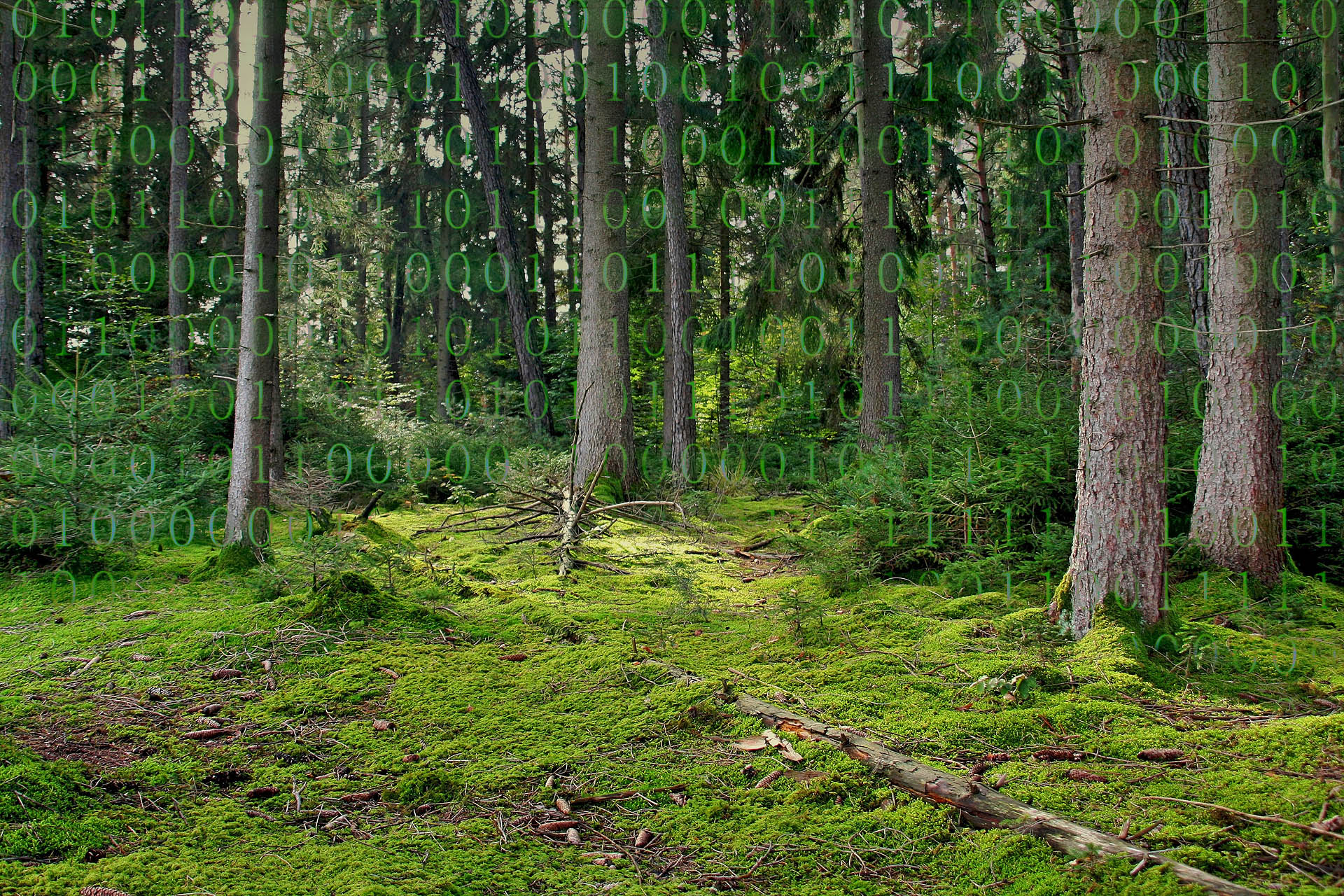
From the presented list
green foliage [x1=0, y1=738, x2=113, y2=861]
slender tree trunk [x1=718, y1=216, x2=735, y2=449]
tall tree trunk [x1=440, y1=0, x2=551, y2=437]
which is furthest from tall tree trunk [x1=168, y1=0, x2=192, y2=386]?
green foliage [x1=0, y1=738, x2=113, y2=861]

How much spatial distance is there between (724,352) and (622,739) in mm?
14759

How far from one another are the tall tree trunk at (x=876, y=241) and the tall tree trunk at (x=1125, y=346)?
6008 millimetres

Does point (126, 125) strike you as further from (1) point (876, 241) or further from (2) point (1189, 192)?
(2) point (1189, 192)

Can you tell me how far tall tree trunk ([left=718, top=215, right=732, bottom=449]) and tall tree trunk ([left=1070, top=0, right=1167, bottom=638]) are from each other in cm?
1243

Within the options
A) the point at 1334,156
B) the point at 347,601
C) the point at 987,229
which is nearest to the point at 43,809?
the point at 347,601

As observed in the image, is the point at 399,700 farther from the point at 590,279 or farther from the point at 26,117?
the point at 26,117

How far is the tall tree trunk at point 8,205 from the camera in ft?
39.9

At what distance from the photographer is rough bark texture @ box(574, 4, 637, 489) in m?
9.95

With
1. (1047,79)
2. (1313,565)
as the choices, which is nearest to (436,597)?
(1313,565)

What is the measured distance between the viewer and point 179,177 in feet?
47.9

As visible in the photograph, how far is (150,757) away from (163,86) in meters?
22.3

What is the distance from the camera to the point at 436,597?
5.86 meters

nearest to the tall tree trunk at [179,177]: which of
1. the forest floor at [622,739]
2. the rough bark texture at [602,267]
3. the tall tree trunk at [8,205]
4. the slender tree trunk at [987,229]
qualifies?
the tall tree trunk at [8,205]

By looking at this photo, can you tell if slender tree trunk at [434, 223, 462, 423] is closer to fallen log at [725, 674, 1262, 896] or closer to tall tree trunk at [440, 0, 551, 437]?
tall tree trunk at [440, 0, 551, 437]
